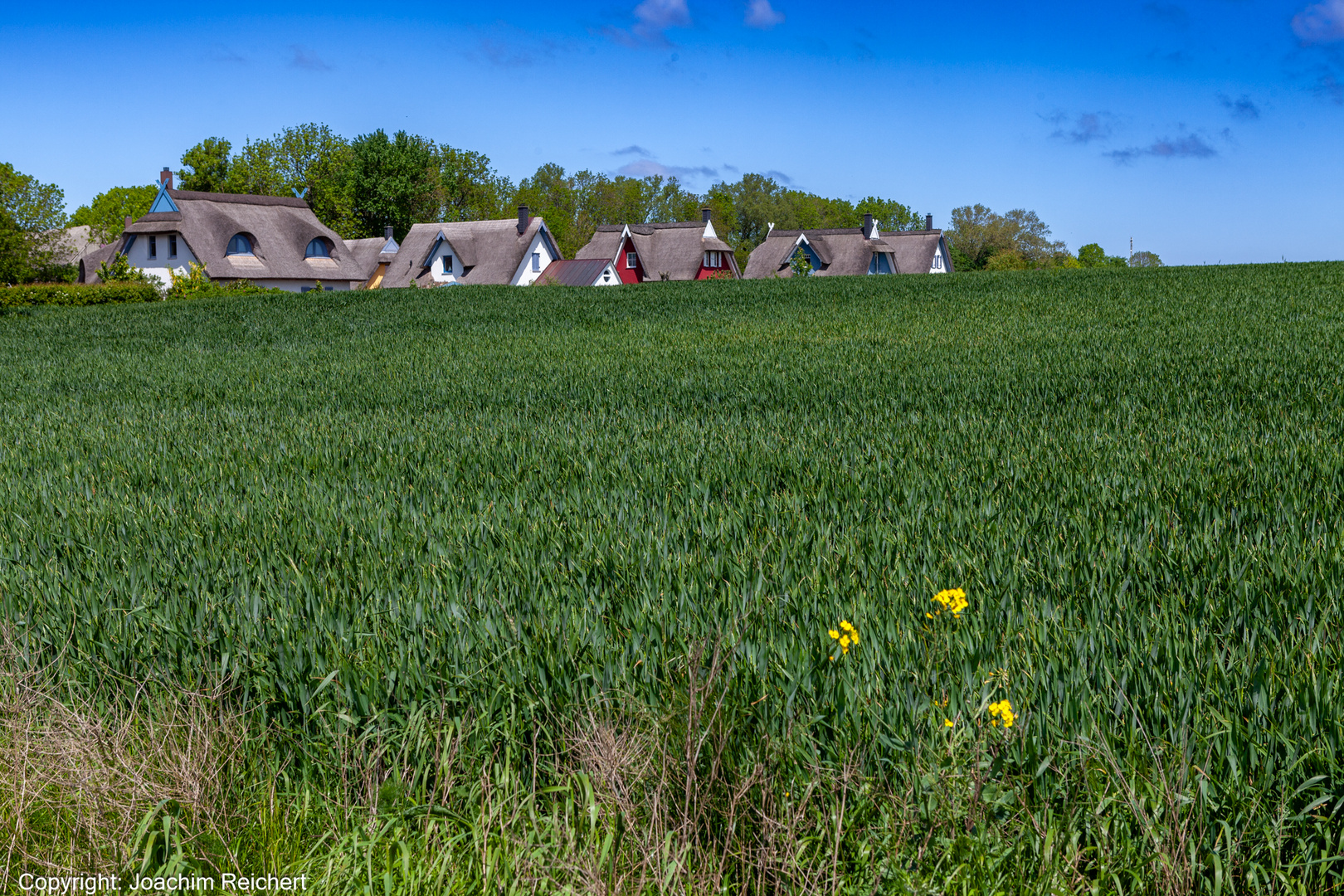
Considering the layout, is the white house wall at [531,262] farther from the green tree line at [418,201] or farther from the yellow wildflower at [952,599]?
the yellow wildflower at [952,599]

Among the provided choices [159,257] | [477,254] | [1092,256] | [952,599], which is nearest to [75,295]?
[159,257]

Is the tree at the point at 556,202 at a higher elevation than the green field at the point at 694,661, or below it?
higher

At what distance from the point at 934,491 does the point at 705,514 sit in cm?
143

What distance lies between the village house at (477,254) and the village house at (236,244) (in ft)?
13.7

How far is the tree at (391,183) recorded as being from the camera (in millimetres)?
88062

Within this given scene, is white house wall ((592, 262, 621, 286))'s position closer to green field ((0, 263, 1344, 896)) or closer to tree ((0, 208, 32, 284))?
tree ((0, 208, 32, 284))

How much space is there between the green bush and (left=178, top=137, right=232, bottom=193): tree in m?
51.3

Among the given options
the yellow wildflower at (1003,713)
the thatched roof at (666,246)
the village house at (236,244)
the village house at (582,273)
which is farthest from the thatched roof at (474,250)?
the yellow wildflower at (1003,713)

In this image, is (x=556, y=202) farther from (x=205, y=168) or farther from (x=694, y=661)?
(x=694, y=661)

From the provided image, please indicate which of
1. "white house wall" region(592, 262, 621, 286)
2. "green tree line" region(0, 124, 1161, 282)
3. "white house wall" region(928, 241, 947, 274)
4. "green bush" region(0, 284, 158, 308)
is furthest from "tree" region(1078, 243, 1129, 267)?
"green bush" region(0, 284, 158, 308)

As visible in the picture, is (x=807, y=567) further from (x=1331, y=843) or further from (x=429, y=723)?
(x=1331, y=843)

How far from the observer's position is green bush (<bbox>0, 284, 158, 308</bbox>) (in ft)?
121

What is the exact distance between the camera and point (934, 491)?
532 cm

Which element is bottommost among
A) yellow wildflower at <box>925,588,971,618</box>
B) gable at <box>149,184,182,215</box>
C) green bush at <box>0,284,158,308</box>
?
yellow wildflower at <box>925,588,971,618</box>
